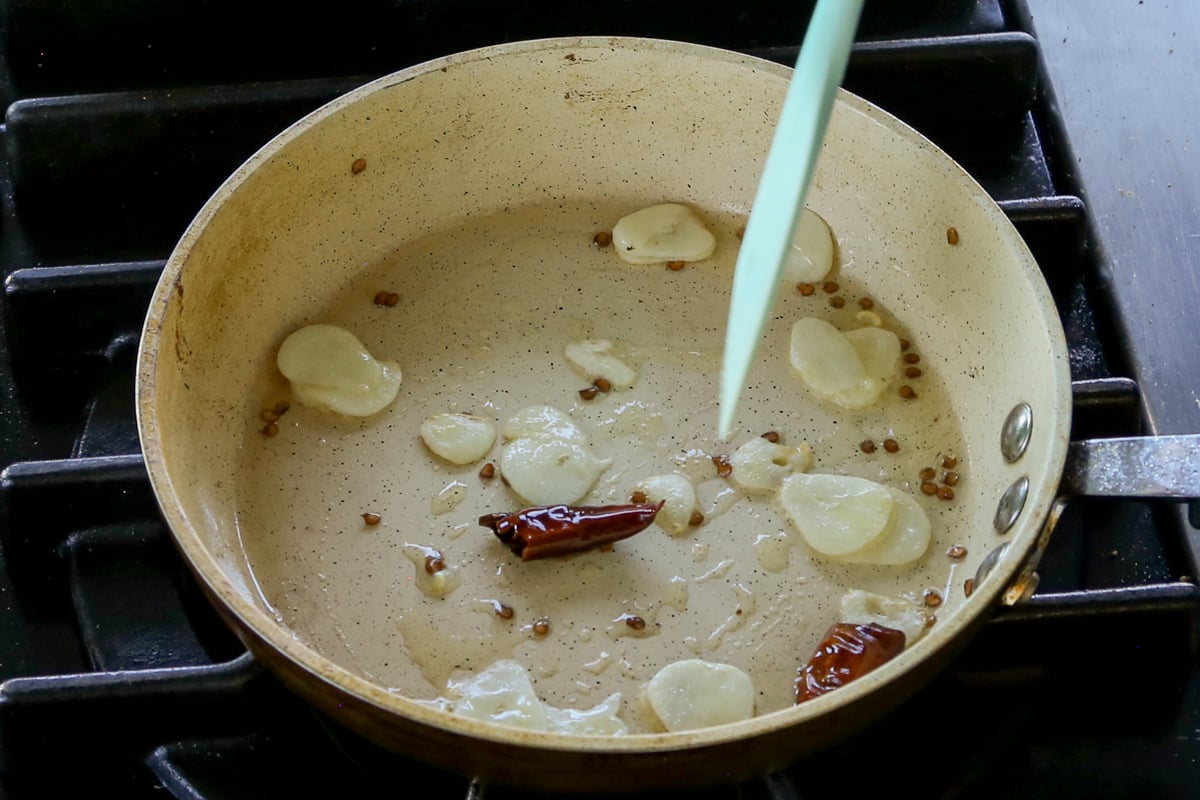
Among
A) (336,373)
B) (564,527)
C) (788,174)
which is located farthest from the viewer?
(336,373)

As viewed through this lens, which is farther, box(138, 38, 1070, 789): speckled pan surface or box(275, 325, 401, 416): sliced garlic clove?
box(275, 325, 401, 416): sliced garlic clove

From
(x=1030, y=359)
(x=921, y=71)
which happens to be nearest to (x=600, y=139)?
(x=921, y=71)

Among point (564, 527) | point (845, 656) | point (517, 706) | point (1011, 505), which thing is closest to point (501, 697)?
point (517, 706)

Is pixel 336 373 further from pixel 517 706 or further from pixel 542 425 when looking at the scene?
pixel 517 706

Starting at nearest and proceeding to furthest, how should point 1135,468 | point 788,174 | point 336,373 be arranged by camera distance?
1. point 788,174
2. point 1135,468
3. point 336,373

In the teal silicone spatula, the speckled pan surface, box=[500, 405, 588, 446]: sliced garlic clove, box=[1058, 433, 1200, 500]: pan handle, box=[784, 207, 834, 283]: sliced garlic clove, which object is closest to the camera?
the teal silicone spatula

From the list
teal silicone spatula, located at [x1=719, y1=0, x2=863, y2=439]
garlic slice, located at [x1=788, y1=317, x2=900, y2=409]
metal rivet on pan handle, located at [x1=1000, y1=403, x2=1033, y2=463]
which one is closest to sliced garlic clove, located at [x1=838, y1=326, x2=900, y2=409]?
garlic slice, located at [x1=788, y1=317, x2=900, y2=409]

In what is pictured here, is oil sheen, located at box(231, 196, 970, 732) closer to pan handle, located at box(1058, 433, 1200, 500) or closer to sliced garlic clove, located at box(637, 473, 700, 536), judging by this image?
sliced garlic clove, located at box(637, 473, 700, 536)
